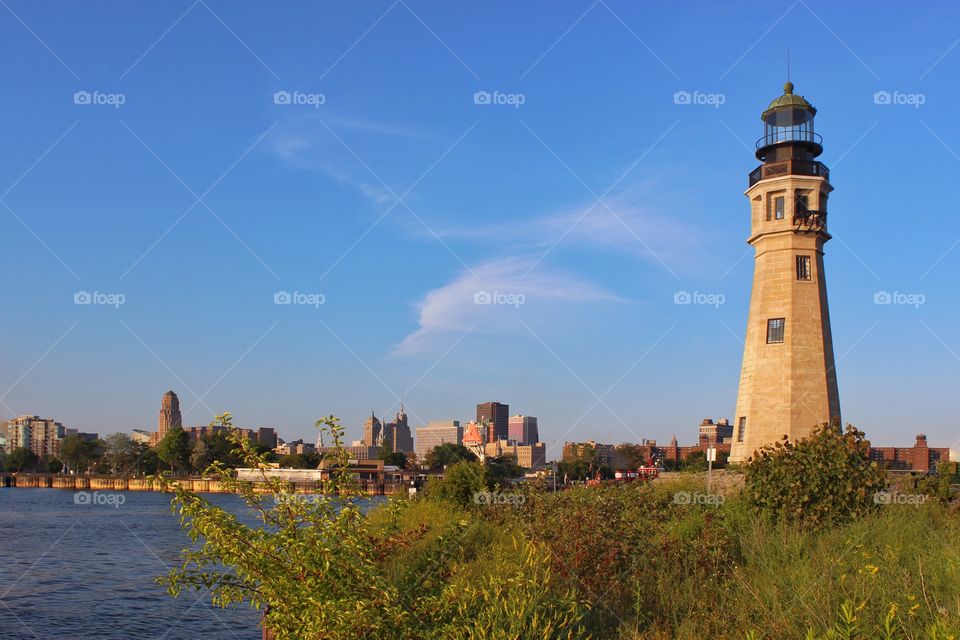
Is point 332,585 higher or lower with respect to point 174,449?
higher

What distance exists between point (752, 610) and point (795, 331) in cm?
2782

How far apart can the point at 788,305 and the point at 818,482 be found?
21175 mm

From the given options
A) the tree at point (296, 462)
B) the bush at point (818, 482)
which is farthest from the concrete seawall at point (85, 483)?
the bush at point (818, 482)

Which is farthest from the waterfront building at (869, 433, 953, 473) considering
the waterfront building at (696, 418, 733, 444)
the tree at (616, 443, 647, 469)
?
the waterfront building at (696, 418, 733, 444)

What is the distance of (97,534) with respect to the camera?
180 ft

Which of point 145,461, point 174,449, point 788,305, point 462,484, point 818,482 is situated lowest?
point 145,461

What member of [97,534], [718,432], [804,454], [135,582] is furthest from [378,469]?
[804,454]

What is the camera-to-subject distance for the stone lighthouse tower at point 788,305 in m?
34.1

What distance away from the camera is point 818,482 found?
601 inches

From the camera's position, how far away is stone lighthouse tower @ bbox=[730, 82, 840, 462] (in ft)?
112

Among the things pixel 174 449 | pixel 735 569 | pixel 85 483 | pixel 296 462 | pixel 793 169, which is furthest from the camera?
pixel 296 462

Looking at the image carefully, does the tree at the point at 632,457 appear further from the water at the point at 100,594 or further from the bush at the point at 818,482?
the bush at the point at 818,482

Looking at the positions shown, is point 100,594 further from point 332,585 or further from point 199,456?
point 199,456

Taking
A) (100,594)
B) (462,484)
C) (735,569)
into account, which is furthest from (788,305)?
(100,594)
